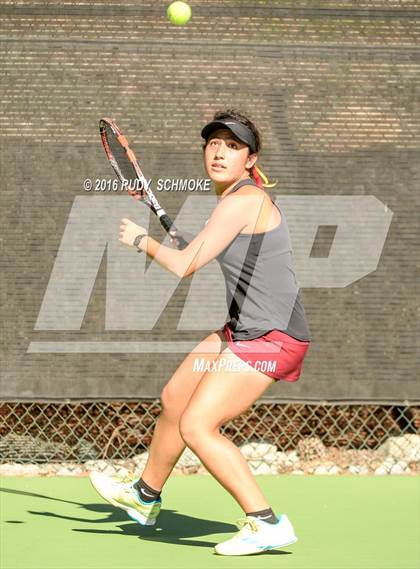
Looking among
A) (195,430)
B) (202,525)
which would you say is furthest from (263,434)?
(195,430)

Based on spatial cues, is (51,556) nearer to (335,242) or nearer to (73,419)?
(73,419)

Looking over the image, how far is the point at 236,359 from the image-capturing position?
4.29 m

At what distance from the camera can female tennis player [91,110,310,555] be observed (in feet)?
13.8

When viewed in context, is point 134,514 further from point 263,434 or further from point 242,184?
point 263,434

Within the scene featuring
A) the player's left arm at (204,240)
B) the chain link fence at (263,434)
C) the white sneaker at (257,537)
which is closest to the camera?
the player's left arm at (204,240)

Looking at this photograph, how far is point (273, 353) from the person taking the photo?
14.1 feet

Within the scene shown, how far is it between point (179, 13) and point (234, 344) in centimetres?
206

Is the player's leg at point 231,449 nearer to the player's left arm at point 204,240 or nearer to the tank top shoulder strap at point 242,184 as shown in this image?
the player's left arm at point 204,240

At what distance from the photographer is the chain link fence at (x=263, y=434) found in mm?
6148

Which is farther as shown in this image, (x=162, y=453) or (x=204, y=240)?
(x=162, y=453)

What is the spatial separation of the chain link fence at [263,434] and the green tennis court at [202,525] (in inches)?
6.1

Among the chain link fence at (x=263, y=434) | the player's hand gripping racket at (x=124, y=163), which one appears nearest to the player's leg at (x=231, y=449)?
the player's hand gripping racket at (x=124, y=163)

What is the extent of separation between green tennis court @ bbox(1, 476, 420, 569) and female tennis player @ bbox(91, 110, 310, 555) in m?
0.15

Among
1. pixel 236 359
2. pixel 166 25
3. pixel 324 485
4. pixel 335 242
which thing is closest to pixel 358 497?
pixel 324 485
